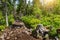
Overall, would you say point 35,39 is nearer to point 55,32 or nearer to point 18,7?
point 55,32

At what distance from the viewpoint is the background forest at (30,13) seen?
947 inches

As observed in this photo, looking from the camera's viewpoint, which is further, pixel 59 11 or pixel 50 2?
pixel 50 2

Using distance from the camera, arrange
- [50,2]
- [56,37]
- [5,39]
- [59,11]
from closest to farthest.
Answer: [56,37] → [5,39] → [59,11] → [50,2]

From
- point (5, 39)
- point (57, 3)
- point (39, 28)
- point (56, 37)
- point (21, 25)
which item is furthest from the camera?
point (57, 3)

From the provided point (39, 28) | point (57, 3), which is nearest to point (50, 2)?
point (57, 3)

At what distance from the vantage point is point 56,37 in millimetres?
14961

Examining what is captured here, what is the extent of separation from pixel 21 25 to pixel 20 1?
488 inches

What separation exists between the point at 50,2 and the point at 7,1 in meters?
18.5

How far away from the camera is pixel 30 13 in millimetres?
33250

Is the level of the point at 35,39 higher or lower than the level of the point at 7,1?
lower

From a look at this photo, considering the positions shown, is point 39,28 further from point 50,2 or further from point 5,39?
point 50,2

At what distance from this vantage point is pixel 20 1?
3484cm

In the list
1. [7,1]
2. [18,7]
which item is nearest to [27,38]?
[7,1]

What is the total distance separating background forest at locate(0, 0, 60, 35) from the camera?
24.1 meters
